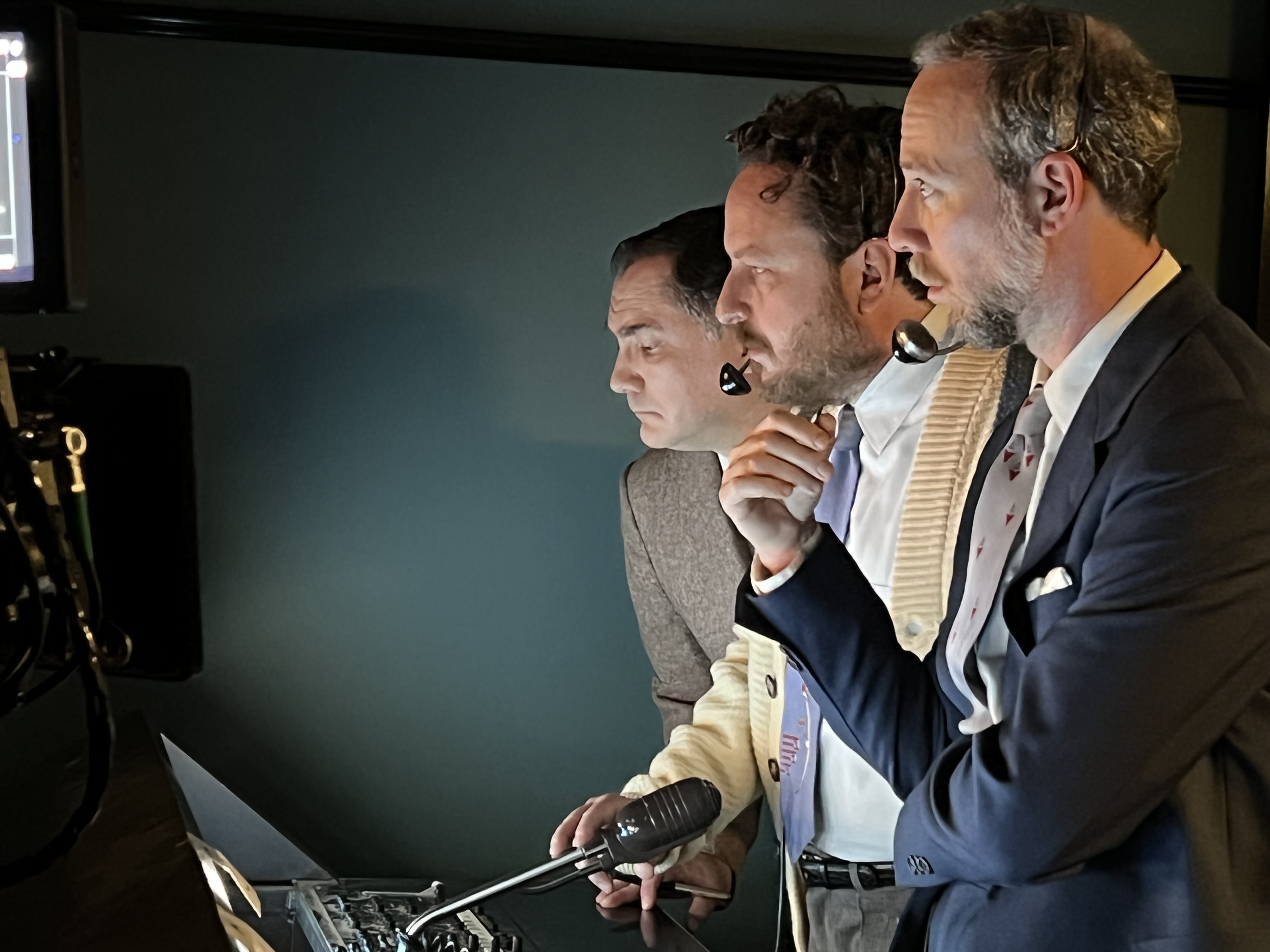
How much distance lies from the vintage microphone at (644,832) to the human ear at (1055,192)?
50cm

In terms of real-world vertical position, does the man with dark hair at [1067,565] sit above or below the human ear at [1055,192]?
Result: below

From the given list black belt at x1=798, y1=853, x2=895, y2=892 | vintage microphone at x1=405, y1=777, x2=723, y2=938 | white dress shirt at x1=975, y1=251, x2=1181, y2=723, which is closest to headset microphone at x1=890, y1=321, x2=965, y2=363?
white dress shirt at x1=975, y1=251, x2=1181, y2=723

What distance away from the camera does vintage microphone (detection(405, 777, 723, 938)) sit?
0.97 m

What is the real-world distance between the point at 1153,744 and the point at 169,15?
1.43 meters

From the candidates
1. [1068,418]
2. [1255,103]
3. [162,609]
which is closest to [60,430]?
[162,609]

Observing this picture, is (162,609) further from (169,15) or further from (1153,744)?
(1153,744)

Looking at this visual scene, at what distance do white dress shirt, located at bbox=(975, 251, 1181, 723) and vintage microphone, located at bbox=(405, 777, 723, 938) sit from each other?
0.23 m

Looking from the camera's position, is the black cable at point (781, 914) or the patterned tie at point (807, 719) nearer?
the patterned tie at point (807, 719)

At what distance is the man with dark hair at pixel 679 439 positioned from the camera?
1678 mm

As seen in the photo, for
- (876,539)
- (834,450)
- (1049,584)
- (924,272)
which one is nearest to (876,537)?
(876,539)

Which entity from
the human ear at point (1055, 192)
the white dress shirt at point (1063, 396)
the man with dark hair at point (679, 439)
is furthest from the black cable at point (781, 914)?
the human ear at point (1055, 192)

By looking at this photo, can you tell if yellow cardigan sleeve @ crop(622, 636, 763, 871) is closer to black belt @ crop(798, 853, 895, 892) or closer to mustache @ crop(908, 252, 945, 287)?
black belt @ crop(798, 853, 895, 892)

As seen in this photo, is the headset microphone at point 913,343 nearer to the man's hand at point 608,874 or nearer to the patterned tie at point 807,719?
the patterned tie at point 807,719

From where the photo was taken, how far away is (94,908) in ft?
1.73
